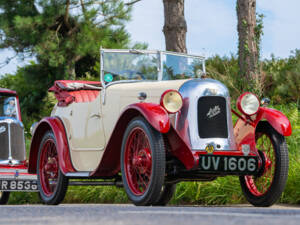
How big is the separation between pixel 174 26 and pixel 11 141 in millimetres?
5601

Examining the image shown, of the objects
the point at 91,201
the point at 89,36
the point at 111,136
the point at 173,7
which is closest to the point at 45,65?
the point at 89,36

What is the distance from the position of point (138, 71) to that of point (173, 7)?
23.5 ft

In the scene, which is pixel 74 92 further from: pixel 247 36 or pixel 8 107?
pixel 247 36

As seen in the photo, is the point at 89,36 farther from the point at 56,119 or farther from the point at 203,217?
the point at 203,217

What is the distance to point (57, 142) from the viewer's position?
763cm

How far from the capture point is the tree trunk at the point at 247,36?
1438 cm

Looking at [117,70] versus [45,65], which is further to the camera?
[45,65]

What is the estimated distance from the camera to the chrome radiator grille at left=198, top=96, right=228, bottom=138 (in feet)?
20.5

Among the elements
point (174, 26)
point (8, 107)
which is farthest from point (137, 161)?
point (174, 26)

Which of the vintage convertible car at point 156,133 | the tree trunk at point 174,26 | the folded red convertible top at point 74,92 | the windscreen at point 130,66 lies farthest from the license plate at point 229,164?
the tree trunk at point 174,26

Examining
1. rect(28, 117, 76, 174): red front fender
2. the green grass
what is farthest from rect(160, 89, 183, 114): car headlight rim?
the green grass

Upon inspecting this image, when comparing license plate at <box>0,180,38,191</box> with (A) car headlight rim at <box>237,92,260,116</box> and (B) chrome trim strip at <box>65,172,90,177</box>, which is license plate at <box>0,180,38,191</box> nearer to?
(B) chrome trim strip at <box>65,172,90,177</box>

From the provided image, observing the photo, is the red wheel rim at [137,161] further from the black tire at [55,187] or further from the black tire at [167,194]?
the black tire at [167,194]

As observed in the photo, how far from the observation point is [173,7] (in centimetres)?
1441
